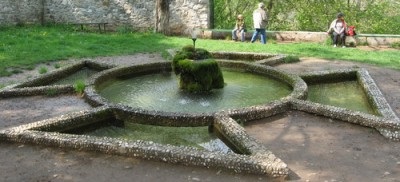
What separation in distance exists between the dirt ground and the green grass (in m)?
4.87

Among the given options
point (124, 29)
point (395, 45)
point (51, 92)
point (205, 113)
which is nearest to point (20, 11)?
point (124, 29)

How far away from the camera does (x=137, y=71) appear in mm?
10641

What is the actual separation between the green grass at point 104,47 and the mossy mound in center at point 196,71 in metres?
3.74

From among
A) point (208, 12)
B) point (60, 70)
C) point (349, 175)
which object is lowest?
point (349, 175)

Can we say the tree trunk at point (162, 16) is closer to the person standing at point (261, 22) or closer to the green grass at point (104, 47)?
the green grass at point (104, 47)

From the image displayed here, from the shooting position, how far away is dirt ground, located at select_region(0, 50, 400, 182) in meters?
5.32

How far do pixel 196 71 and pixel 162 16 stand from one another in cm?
852

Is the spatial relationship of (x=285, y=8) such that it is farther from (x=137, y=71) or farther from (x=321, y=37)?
(x=137, y=71)

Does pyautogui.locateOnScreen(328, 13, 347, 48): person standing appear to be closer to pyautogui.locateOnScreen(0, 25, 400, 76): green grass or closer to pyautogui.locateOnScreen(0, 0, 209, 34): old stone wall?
pyautogui.locateOnScreen(0, 25, 400, 76): green grass

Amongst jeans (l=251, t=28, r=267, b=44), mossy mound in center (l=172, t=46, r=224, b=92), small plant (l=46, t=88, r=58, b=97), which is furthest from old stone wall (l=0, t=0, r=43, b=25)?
mossy mound in center (l=172, t=46, r=224, b=92)

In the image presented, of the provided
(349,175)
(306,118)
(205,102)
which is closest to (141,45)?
(205,102)

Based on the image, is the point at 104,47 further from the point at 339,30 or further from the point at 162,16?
the point at 339,30

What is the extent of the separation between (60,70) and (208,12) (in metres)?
7.80

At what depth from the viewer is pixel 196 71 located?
28.4 feet
